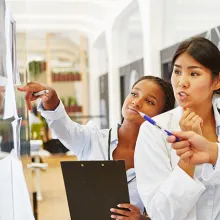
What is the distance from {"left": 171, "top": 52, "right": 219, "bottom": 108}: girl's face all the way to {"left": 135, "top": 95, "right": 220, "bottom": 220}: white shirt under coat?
73mm

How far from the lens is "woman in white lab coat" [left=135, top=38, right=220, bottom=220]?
118 centimetres

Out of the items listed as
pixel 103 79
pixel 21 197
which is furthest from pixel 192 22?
pixel 103 79

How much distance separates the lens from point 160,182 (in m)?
1.23

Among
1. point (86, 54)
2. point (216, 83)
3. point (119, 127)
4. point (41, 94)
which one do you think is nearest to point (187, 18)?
point (119, 127)

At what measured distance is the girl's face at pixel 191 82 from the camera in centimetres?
128

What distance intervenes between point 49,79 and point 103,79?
186 centimetres

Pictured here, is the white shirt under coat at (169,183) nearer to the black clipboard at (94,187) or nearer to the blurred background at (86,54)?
the black clipboard at (94,187)

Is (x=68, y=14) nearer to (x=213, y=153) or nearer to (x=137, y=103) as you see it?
(x=137, y=103)

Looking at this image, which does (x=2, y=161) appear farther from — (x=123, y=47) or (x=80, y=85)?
(x=80, y=85)

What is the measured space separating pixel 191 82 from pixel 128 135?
58 cm

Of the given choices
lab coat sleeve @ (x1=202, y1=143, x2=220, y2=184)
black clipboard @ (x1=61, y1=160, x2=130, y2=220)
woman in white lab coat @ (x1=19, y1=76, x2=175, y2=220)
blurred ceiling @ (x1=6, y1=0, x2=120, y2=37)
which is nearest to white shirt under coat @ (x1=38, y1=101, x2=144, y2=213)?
woman in white lab coat @ (x1=19, y1=76, x2=175, y2=220)

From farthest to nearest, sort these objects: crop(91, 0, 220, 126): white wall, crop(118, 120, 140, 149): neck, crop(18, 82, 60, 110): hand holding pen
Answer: crop(91, 0, 220, 126): white wall, crop(118, 120, 140, 149): neck, crop(18, 82, 60, 110): hand holding pen

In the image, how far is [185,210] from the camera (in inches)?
47.4

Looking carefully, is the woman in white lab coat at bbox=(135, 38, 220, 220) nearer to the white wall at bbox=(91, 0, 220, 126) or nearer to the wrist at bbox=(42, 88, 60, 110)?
the wrist at bbox=(42, 88, 60, 110)
